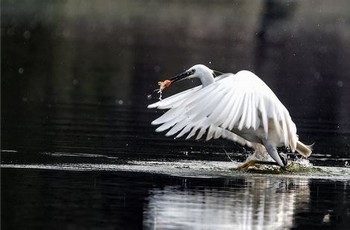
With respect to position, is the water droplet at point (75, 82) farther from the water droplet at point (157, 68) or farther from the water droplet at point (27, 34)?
the water droplet at point (27, 34)

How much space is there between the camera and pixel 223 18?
1994 inches

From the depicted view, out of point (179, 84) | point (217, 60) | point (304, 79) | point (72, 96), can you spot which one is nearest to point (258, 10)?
point (217, 60)

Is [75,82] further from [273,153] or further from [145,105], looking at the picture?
[273,153]

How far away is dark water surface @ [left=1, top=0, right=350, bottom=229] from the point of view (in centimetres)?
1335

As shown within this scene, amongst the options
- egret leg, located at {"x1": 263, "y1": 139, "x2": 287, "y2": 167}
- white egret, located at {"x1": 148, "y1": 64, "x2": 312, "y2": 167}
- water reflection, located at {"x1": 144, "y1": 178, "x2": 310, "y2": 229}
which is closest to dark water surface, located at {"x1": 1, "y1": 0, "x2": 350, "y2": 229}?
water reflection, located at {"x1": 144, "y1": 178, "x2": 310, "y2": 229}

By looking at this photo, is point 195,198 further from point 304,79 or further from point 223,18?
point 223,18

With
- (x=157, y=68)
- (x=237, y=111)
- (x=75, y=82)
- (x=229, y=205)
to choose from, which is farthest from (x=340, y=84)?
(x=229, y=205)

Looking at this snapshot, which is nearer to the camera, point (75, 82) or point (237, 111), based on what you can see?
point (237, 111)

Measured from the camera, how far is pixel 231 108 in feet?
53.2

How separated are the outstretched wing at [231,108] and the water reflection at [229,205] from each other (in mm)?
838

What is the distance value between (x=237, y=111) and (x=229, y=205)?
2.70 m

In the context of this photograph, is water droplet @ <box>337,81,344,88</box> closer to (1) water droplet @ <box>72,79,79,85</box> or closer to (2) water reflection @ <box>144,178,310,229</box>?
(1) water droplet @ <box>72,79,79,85</box>

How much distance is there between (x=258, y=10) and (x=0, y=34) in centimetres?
1028

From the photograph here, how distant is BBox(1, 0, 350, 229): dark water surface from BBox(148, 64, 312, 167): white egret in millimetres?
707
